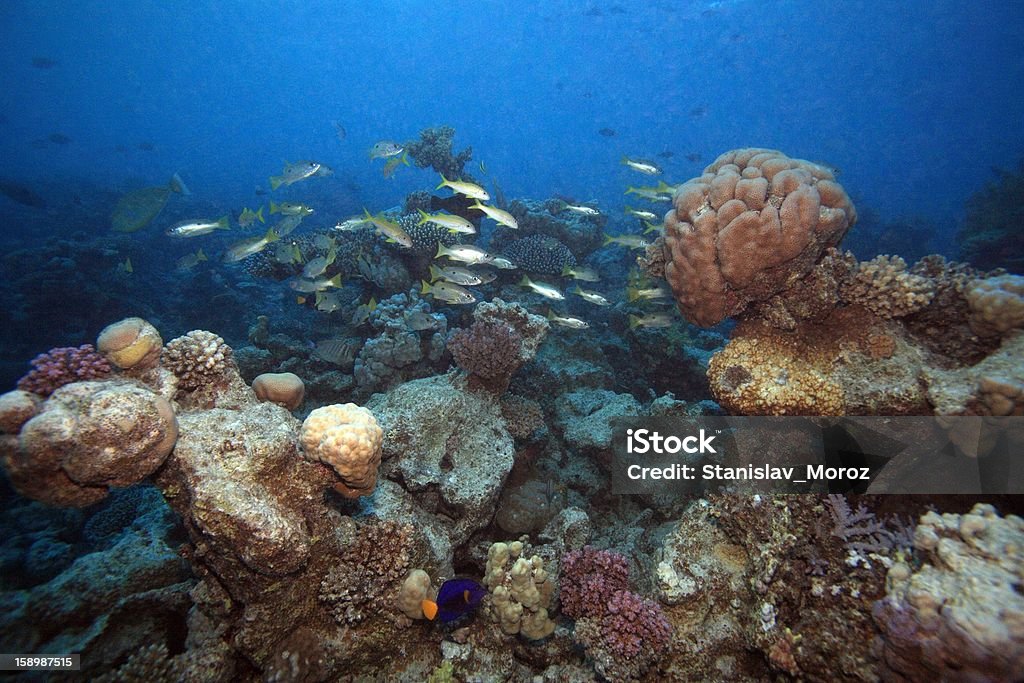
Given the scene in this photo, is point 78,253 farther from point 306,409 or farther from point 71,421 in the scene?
point 71,421

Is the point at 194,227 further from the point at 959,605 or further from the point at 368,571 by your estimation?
the point at 959,605

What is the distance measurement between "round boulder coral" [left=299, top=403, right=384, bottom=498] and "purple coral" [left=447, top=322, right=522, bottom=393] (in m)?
2.43

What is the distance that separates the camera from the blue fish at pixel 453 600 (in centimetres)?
321

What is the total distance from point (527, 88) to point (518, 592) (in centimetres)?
13784

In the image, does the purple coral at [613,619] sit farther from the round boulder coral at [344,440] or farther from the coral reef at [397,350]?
the coral reef at [397,350]

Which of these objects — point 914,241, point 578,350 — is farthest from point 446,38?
point 578,350

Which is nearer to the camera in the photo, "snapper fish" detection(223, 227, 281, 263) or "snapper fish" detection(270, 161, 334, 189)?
"snapper fish" detection(223, 227, 281, 263)

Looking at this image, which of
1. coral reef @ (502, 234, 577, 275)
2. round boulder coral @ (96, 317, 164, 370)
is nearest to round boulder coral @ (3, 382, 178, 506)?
round boulder coral @ (96, 317, 164, 370)

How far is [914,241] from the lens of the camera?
19859 mm

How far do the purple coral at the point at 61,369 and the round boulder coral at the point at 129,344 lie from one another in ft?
0.31

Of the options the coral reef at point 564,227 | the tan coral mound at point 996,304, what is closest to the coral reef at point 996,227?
the coral reef at point 564,227

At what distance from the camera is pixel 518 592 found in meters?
3.71

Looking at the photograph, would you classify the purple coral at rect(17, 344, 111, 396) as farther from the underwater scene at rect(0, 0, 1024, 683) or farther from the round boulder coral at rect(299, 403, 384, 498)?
the round boulder coral at rect(299, 403, 384, 498)
